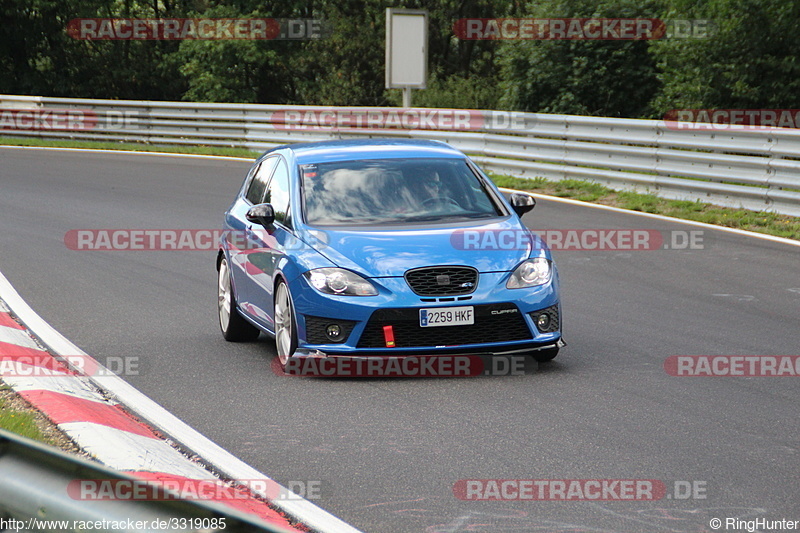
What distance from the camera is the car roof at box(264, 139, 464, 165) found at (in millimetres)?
9445

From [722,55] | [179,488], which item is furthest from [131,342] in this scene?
[722,55]

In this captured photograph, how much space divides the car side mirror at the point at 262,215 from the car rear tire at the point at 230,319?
97 centimetres

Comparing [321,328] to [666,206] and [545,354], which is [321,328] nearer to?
[545,354]

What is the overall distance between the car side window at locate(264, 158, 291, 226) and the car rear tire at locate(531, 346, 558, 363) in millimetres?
2027

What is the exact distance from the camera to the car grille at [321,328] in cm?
803

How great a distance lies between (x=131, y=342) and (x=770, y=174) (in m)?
9.74

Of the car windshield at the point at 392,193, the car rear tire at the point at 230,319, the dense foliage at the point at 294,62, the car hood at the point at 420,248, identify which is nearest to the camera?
the car hood at the point at 420,248

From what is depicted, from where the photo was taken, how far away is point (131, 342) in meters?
9.61

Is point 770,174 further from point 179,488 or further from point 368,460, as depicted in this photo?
point 179,488

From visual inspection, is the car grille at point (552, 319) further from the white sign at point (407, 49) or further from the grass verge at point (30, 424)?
the white sign at point (407, 49)

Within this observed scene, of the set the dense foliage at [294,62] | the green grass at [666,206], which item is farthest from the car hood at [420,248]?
the dense foliage at [294,62]

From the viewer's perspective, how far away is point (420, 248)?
26.9ft

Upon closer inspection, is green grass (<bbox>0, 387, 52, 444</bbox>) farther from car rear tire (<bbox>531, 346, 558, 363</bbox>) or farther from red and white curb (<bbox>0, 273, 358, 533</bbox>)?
car rear tire (<bbox>531, 346, 558, 363</bbox>)

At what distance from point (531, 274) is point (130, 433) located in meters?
3.05
